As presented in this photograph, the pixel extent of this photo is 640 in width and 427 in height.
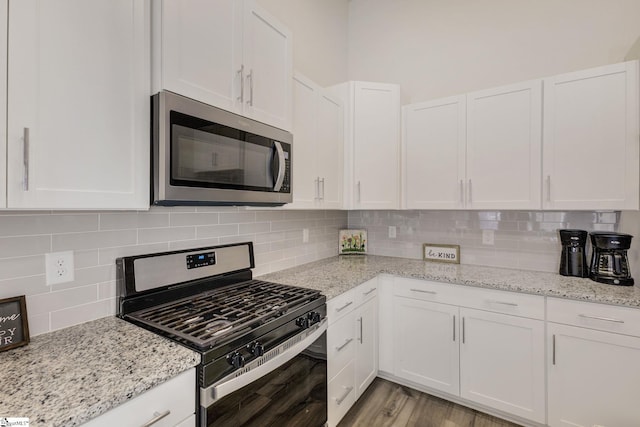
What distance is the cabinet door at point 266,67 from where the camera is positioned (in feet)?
5.02

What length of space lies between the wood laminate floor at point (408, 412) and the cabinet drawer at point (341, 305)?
2.37 feet

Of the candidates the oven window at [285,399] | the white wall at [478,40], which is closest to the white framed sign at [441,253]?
the white wall at [478,40]

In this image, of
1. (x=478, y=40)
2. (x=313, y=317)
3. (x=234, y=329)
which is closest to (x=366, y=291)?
(x=313, y=317)

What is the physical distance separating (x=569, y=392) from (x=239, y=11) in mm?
2689

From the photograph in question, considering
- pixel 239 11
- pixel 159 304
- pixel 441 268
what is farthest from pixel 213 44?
pixel 441 268

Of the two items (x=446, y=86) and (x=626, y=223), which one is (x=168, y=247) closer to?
(x=446, y=86)

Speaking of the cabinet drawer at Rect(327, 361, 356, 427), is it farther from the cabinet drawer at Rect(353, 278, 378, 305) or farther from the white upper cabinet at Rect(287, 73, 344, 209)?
the white upper cabinet at Rect(287, 73, 344, 209)

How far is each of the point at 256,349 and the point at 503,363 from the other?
1.63 metres

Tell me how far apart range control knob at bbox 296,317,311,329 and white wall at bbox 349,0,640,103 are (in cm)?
229

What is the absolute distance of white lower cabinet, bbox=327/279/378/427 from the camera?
1775 mm

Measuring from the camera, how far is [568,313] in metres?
1.75

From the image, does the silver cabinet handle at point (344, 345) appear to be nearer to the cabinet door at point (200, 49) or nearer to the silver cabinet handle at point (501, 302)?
the silver cabinet handle at point (501, 302)

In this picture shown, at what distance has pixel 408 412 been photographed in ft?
6.75

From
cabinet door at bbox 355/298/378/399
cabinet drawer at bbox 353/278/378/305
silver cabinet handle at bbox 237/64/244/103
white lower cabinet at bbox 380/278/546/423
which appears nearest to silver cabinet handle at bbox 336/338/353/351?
cabinet door at bbox 355/298/378/399
